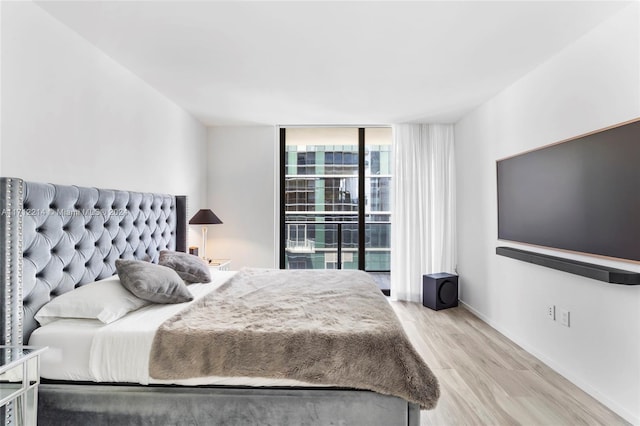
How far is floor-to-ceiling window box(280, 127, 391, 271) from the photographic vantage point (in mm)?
4754

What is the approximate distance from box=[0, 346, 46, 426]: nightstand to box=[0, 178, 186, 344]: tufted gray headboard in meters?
0.17

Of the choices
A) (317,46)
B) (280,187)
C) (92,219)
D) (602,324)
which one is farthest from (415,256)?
(92,219)

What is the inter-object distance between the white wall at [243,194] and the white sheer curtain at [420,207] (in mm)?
1681

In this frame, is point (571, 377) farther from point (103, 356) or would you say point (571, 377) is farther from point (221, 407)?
point (103, 356)

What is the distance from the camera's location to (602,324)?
2.14 metres

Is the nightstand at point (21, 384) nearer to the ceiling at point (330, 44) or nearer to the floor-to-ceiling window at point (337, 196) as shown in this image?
the ceiling at point (330, 44)

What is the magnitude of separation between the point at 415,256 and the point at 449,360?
190cm

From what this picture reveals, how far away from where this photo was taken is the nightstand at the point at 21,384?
4.58 feet

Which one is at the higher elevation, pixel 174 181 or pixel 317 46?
pixel 317 46

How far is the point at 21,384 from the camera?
150 centimetres

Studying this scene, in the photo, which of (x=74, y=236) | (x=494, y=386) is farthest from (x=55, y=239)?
(x=494, y=386)

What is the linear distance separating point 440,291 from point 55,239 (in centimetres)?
381

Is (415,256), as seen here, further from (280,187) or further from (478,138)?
(280,187)

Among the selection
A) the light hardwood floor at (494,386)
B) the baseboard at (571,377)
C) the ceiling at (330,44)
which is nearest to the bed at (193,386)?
the light hardwood floor at (494,386)
